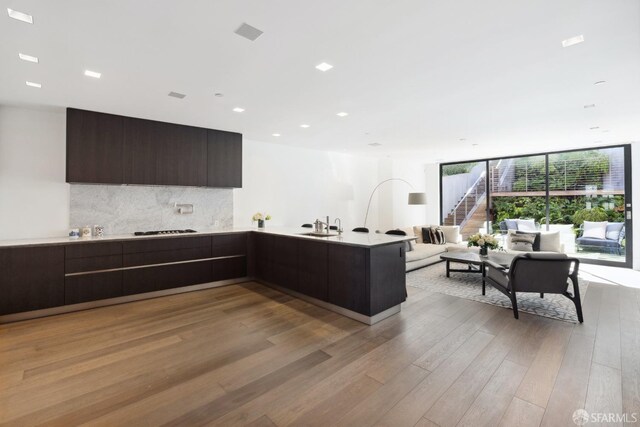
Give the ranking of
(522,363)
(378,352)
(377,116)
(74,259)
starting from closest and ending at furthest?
(522,363) → (378,352) → (74,259) → (377,116)

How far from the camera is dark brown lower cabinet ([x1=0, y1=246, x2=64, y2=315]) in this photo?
3375mm

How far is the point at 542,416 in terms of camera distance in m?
1.88

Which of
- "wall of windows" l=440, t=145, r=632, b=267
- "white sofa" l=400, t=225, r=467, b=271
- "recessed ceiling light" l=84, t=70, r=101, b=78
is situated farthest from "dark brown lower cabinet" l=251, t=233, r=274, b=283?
"wall of windows" l=440, t=145, r=632, b=267

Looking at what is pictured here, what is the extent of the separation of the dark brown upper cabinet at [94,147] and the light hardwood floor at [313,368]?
6.06 feet

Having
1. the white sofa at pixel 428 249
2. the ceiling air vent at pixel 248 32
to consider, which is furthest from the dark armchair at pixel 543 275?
the ceiling air vent at pixel 248 32

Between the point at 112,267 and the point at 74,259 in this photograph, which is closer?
the point at 74,259

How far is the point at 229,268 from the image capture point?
5016 mm

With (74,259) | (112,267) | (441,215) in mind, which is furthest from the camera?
(441,215)

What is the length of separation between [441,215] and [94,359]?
919cm

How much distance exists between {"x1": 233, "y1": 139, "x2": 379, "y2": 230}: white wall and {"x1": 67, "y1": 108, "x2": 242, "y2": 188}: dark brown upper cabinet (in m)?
0.62

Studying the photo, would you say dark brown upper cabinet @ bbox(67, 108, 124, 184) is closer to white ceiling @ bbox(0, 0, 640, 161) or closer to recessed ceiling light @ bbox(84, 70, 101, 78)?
white ceiling @ bbox(0, 0, 640, 161)

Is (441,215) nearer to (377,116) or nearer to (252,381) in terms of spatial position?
(377,116)

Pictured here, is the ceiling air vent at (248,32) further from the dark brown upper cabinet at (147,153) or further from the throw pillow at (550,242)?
the throw pillow at (550,242)

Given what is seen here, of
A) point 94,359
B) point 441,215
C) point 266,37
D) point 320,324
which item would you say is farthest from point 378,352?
point 441,215
